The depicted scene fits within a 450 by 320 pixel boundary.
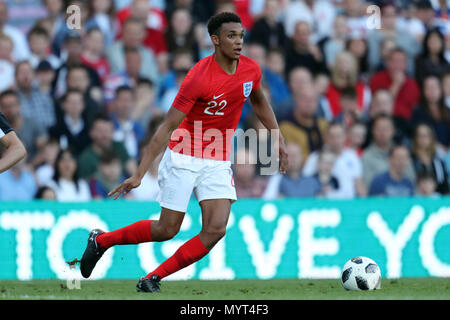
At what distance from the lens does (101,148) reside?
1109 cm

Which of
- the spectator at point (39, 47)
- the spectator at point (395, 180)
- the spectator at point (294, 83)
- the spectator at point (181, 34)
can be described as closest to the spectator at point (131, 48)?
the spectator at point (181, 34)

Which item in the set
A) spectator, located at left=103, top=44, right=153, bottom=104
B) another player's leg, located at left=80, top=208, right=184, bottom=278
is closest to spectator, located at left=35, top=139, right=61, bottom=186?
spectator, located at left=103, top=44, right=153, bottom=104

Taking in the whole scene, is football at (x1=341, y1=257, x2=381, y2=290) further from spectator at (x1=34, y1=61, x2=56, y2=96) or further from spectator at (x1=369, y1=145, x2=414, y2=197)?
spectator at (x1=34, y1=61, x2=56, y2=96)

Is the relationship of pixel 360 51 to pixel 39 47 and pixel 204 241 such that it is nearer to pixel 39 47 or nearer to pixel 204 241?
pixel 39 47

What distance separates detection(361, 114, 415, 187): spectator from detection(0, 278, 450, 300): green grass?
2533mm

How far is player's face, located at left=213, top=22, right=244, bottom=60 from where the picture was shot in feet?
23.3

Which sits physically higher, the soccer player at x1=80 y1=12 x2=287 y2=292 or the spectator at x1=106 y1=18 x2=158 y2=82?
the spectator at x1=106 y1=18 x2=158 y2=82

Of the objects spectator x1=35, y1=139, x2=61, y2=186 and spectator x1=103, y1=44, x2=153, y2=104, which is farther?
spectator x1=103, y1=44, x2=153, y2=104

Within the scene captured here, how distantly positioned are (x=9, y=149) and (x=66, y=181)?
397cm

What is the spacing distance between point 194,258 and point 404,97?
253 inches

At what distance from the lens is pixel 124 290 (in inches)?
304

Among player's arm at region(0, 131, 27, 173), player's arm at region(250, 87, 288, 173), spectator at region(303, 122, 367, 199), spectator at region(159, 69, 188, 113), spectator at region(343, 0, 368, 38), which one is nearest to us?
player's arm at region(0, 131, 27, 173)

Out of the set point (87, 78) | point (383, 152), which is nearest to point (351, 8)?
point (383, 152)
